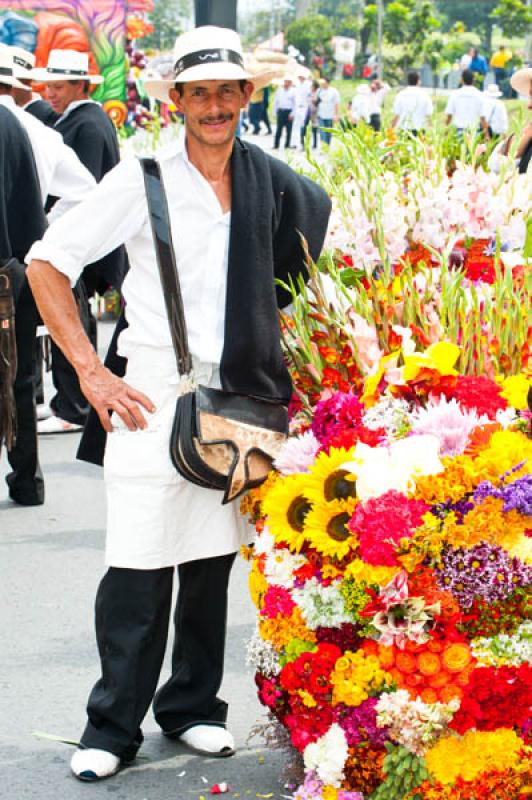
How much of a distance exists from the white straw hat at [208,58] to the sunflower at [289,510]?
41.7 inches

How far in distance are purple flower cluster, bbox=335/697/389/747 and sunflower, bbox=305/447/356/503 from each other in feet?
1.56

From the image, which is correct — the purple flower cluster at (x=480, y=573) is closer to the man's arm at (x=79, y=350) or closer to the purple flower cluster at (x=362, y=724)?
the purple flower cluster at (x=362, y=724)

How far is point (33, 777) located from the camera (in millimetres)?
4035

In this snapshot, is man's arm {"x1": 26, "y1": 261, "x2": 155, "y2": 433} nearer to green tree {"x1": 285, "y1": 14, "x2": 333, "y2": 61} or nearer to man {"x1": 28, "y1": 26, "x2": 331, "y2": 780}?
man {"x1": 28, "y1": 26, "x2": 331, "y2": 780}

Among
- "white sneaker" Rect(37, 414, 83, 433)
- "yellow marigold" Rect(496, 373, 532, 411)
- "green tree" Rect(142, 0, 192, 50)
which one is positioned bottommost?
"green tree" Rect(142, 0, 192, 50)

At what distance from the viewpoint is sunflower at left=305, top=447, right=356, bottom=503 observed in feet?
11.4

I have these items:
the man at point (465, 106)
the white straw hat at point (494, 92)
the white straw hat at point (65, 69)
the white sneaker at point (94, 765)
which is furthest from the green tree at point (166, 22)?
the white sneaker at point (94, 765)

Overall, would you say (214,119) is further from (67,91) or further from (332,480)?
(67,91)

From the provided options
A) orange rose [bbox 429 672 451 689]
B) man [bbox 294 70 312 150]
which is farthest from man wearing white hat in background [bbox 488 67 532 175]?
man [bbox 294 70 312 150]

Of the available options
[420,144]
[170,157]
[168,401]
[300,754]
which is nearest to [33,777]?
[300,754]

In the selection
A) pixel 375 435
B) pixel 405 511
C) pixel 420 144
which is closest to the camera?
pixel 405 511

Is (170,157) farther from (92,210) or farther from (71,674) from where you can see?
(71,674)

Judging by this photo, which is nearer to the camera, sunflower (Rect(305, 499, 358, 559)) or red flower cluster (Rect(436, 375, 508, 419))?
sunflower (Rect(305, 499, 358, 559))

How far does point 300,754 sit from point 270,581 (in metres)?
0.50
